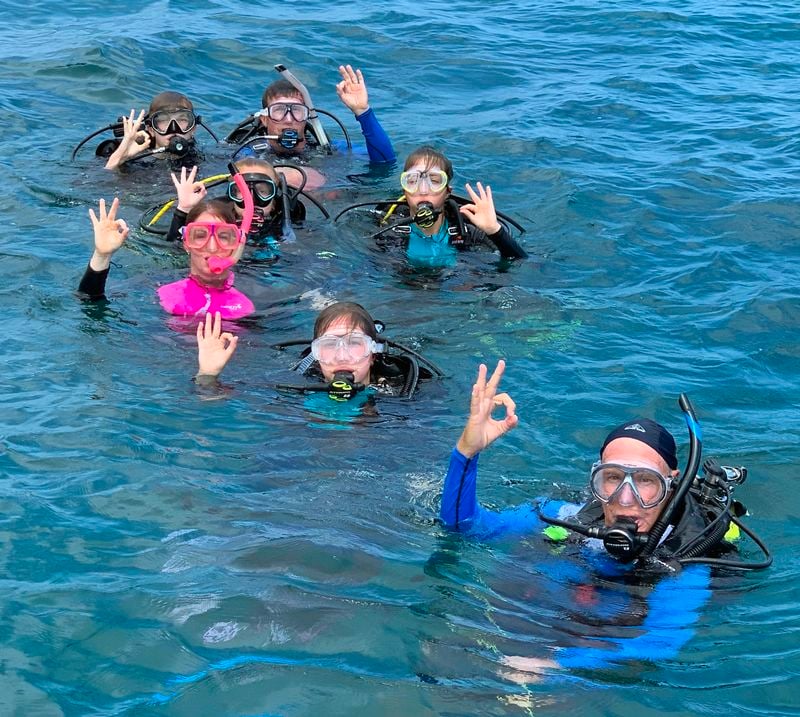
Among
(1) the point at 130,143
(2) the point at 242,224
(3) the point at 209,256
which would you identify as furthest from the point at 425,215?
(1) the point at 130,143

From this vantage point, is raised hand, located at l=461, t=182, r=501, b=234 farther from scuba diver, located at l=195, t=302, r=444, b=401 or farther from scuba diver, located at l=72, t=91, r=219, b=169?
scuba diver, located at l=72, t=91, r=219, b=169

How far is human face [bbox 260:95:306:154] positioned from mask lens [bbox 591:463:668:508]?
19.1 feet

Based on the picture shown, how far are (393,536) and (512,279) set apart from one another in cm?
334

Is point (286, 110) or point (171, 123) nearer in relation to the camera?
point (171, 123)

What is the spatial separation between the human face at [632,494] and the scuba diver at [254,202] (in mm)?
3709

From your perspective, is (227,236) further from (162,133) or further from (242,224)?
(162,133)

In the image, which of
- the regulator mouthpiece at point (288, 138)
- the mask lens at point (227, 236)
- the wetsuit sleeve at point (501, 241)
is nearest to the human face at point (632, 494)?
the mask lens at point (227, 236)

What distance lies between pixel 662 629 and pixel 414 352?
86.4 inches

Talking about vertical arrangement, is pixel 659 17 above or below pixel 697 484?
above

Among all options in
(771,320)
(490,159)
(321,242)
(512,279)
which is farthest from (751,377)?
(490,159)

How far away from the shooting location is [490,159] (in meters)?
9.92

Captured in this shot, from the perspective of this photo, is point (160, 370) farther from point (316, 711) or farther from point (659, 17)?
point (659, 17)

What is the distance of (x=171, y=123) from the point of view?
349 inches

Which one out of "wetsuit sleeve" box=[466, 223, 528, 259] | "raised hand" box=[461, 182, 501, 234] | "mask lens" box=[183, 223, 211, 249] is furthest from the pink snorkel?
"wetsuit sleeve" box=[466, 223, 528, 259]
